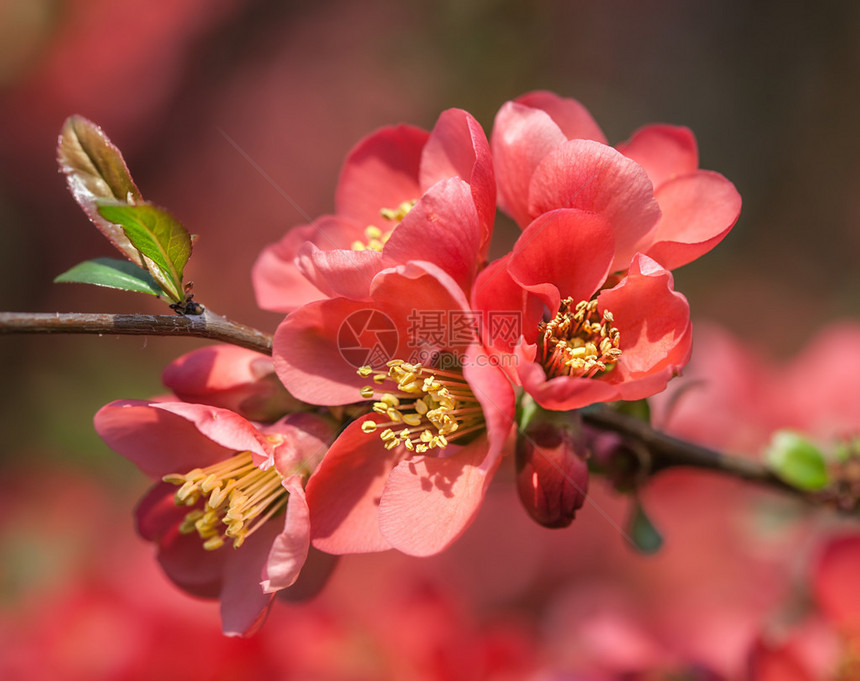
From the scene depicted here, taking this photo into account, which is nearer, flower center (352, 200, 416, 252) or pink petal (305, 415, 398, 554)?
pink petal (305, 415, 398, 554)

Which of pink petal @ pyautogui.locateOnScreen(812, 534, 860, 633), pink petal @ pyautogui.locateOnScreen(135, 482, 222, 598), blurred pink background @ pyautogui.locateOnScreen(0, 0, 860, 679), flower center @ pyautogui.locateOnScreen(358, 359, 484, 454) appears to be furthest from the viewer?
blurred pink background @ pyautogui.locateOnScreen(0, 0, 860, 679)

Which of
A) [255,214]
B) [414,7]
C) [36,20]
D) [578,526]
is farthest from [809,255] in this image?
[36,20]

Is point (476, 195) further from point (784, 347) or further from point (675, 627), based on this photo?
point (784, 347)

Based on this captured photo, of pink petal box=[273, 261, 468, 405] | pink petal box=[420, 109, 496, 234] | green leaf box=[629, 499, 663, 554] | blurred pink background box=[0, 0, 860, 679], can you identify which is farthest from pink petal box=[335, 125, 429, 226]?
blurred pink background box=[0, 0, 860, 679]

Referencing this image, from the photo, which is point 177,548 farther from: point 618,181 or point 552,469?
point 618,181

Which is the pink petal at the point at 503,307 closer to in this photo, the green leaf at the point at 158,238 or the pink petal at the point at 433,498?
the pink petal at the point at 433,498

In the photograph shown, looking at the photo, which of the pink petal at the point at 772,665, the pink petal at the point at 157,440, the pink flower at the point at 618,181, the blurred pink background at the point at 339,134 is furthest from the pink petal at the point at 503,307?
the blurred pink background at the point at 339,134

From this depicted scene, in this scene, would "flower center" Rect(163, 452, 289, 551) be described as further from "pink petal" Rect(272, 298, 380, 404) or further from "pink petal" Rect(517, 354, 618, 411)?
"pink petal" Rect(517, 354, 618, 411)
